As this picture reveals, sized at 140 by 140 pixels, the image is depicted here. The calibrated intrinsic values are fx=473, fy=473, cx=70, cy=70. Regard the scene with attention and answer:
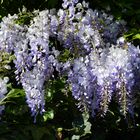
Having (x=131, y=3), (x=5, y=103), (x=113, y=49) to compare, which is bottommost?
(x=5, y=103)

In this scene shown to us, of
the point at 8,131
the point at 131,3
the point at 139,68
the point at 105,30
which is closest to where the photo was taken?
the point at 8,131

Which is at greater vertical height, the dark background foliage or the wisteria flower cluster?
the wisteria flower cluster

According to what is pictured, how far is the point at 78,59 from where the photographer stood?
11.0ft

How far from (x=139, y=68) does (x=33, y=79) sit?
0.74 m

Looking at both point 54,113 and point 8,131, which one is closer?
point 8,131

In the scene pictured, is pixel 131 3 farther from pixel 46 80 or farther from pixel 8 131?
pixel 8 131

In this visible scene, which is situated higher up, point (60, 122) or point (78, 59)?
point (78, 59)

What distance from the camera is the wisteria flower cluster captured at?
315 cm

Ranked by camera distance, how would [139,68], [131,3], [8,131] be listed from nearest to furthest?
[8,131]
[139,68]
[131,3]

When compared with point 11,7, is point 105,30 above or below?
below

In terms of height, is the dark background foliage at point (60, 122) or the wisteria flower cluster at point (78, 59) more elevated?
the wisteria flower cluster at point (78, 59)

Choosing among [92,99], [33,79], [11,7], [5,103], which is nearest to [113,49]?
[92,99]

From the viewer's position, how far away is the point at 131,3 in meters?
4.25

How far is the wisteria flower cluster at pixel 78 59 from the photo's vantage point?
3.15 m
